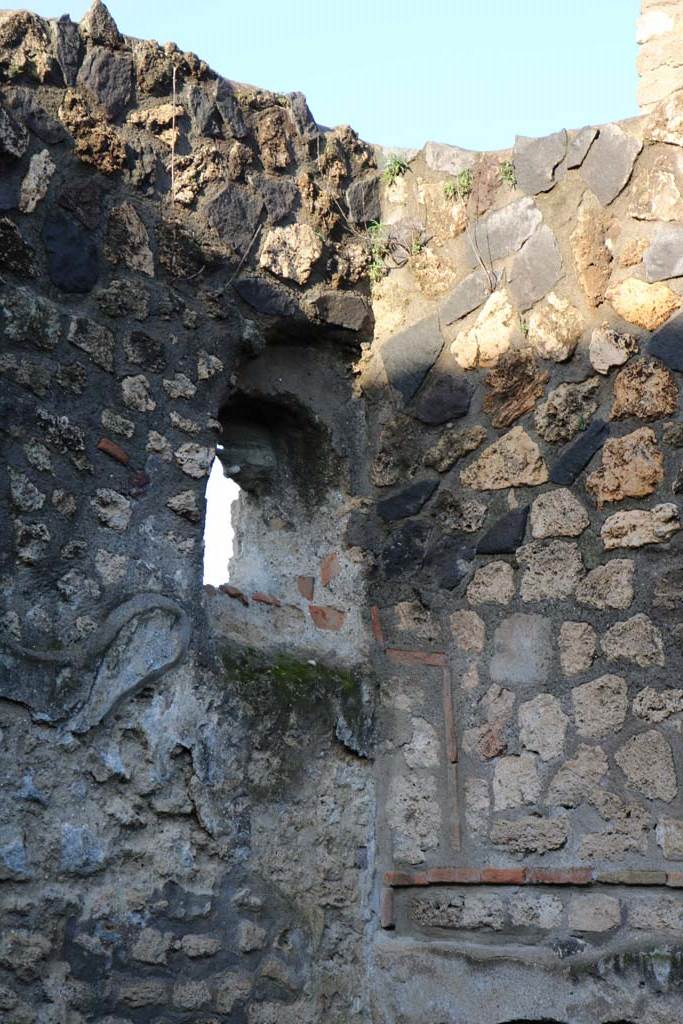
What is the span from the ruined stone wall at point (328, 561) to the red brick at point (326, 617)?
2cm

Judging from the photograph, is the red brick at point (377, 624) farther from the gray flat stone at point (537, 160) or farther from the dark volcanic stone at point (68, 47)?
the dark volcanic stone at point (68, 47)

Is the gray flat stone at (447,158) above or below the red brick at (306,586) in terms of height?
above

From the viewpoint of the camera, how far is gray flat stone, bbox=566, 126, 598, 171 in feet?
13.4

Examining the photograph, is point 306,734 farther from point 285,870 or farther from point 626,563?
point 626,563

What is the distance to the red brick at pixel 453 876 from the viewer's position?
12.6 feet

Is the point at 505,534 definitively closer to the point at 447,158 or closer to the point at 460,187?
the point at 460,187

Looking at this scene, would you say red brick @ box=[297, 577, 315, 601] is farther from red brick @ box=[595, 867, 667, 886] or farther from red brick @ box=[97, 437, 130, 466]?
red brick @ box=[595, 867, 667, 886]

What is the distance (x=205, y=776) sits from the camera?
367 centimetres

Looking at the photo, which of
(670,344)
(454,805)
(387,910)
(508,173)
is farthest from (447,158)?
(387,910)

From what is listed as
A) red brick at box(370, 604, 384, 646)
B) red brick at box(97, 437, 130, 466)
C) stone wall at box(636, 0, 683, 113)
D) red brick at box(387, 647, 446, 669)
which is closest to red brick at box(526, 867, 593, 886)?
red brick at box(387, 647, 446, 669)

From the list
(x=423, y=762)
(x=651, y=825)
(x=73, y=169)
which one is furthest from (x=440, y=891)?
(x=73, y=169)

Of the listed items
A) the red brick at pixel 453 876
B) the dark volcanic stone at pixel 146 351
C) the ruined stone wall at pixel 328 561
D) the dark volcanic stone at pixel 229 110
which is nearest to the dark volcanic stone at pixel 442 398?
the ruined stone wall at pixel 328 561

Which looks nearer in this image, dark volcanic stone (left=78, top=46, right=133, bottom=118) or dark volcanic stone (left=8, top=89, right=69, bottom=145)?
dark volcanic stone (left=8, top=89, right=69, bottom=145)

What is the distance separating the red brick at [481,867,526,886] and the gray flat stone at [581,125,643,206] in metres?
1.95
